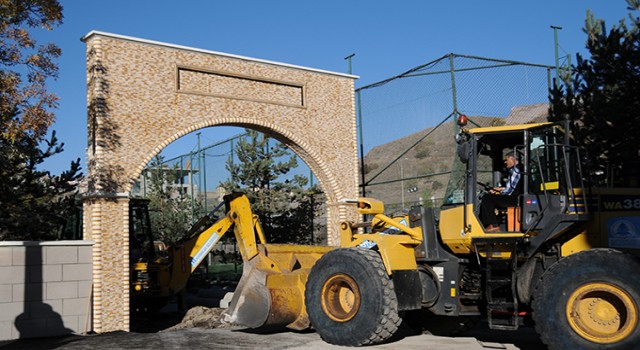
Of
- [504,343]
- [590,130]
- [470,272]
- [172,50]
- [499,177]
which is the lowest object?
[504,343]

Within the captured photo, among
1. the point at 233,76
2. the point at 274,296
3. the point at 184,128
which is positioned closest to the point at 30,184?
the point at 184,128

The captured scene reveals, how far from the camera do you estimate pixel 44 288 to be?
13.7 meters

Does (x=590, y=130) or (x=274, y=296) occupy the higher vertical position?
(x=590, y=130)

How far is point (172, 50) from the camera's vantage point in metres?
16.2

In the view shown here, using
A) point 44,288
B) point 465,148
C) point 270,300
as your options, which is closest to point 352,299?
point 270,300

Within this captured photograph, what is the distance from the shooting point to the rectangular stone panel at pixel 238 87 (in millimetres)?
16516

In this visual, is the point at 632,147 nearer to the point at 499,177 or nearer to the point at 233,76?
the point at 499,177

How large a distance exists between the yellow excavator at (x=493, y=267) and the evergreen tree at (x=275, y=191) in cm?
1311

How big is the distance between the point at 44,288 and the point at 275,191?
11.9 meters

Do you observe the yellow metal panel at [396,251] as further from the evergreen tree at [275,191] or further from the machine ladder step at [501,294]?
the evergreen tree at [275,191]

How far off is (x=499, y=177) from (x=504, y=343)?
230cm

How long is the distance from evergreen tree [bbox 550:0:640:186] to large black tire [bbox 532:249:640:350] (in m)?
5.27

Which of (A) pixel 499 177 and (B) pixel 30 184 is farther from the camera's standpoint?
(B) pixel 30 184

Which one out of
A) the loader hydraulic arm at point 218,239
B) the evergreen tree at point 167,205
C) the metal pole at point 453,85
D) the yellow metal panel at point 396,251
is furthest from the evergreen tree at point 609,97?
the evergreen tree at point 167,205
